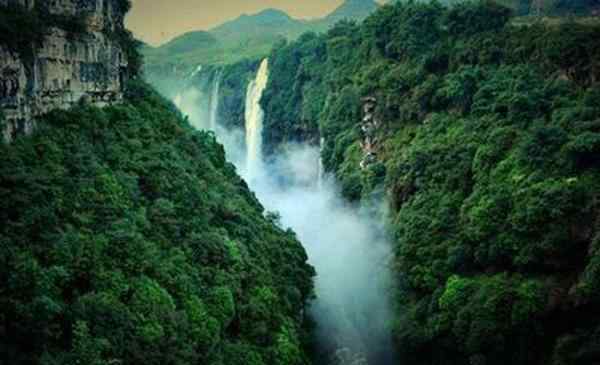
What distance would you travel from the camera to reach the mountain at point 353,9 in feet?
589

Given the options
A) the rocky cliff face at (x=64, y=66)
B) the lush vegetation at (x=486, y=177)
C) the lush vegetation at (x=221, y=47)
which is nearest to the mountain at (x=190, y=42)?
the lush vegetation at (x=221, y=47)

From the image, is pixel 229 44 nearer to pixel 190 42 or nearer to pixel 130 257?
pixel 190 42

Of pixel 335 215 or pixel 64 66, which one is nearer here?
pixel 64 66

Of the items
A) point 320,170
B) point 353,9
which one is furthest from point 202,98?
point 353,9

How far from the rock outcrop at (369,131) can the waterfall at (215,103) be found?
48600 mm

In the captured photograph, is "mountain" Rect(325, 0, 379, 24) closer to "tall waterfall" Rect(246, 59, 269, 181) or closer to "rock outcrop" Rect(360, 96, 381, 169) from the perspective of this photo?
"tall waterfall" Rect(246, 59, 269, 181)

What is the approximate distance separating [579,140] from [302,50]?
64.9m

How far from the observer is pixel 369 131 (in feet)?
214

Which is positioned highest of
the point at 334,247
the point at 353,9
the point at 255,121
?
the point at 353,9

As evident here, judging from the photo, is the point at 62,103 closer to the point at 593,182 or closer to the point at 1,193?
the point at 1,193

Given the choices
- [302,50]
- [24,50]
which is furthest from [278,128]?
[24,50]

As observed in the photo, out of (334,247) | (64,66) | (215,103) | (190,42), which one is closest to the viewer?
(64,66)

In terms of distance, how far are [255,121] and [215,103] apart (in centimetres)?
1826

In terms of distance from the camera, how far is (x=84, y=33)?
36.8 m
